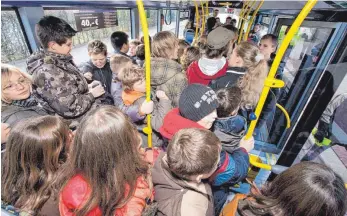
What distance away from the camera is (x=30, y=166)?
3.65 ft

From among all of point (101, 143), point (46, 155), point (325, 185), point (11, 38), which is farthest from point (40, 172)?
Answer: point (11, 38)

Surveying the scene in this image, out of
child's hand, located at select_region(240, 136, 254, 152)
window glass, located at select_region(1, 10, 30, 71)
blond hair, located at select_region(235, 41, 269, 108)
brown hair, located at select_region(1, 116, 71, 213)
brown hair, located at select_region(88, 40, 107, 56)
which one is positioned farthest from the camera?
brown hair, located at select_region(88, 40, 107, 56)

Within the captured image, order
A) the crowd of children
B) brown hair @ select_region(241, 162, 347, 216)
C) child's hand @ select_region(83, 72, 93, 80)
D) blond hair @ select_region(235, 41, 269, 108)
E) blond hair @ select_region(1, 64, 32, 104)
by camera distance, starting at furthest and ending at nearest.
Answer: child's hand @ select_region(83, 72, 93, 80)
blond hair @ select_region(235, 41, 269, 108)
blond hair @ select_region(1, 64, 32, 104)
the crowd of children
brown hair @ select_region(241, 162, 347, 216)

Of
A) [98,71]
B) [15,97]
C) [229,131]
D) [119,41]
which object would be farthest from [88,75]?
[229,131]

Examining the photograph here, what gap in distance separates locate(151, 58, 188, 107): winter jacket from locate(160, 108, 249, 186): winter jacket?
0.46 meters

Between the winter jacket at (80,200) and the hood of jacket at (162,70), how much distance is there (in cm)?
107

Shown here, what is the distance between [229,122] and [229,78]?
24.0 inches

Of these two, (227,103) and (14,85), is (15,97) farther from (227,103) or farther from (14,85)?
(227,103)

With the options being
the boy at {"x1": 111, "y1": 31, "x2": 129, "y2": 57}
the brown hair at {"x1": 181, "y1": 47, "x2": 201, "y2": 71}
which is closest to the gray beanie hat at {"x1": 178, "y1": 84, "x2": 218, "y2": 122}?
the brown hair at {"x1": 181, "y1": 47, "x2": 201, "y2": 71}

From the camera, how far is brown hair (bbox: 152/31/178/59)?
1883mm

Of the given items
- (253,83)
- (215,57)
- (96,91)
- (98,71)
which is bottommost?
(98,71)

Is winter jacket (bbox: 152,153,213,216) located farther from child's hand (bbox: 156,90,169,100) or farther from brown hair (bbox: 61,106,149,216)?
child's hand (bbox: 156,90,169,100)

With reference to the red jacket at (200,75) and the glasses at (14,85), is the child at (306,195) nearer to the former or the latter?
the red jacket at (200,75)

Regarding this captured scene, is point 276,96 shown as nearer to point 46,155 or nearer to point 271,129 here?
point 271,129
